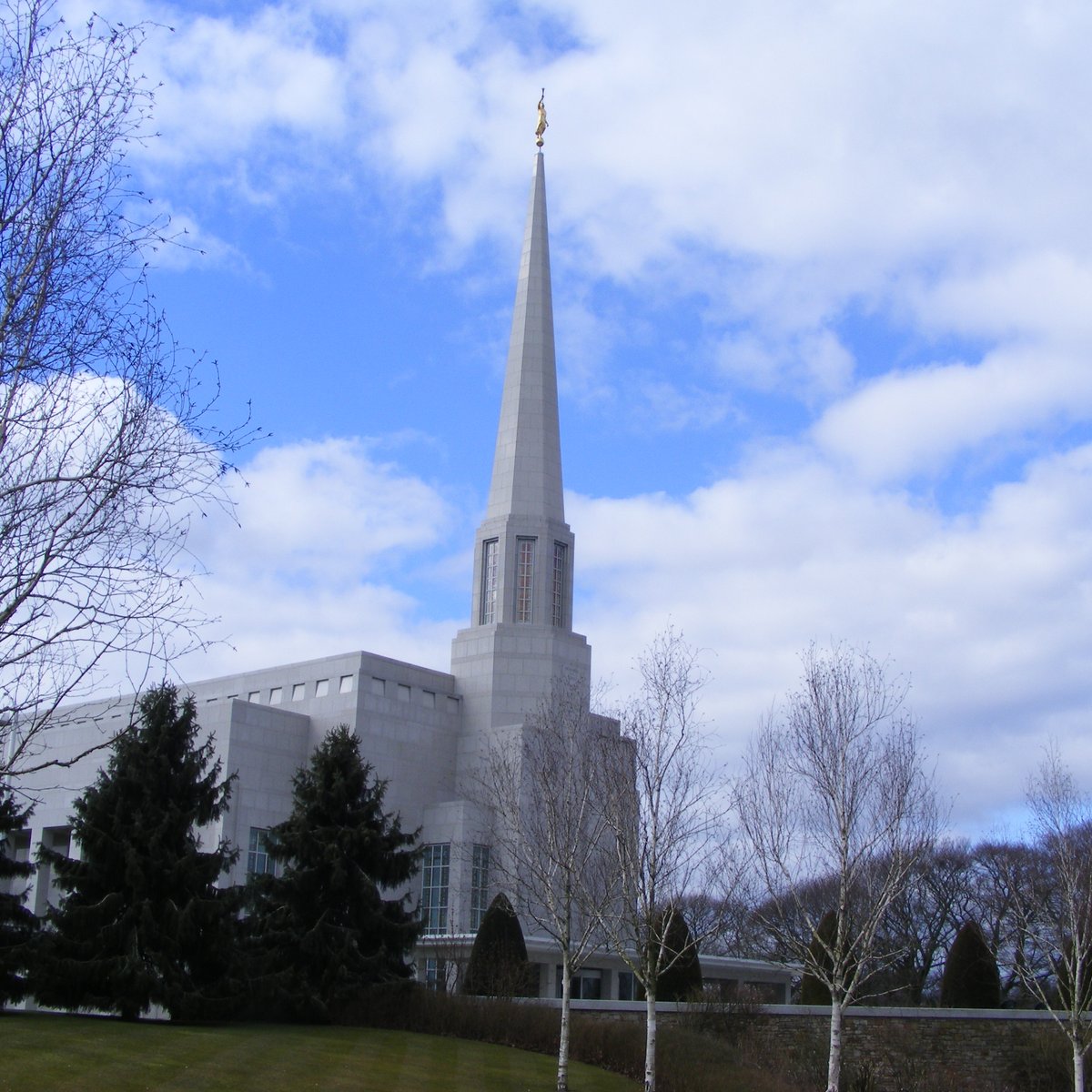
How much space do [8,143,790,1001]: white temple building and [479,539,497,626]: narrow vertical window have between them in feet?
0.16

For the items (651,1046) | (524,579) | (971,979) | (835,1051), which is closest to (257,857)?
(524,579)

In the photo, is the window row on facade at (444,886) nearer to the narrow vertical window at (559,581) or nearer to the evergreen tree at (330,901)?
the narrow vertical window at (559,581)

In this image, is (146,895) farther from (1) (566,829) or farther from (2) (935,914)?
(2) (935,914)

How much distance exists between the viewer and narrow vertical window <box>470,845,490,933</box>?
4069 cm

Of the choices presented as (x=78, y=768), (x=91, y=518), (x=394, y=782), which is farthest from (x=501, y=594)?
(x=91, y=518)

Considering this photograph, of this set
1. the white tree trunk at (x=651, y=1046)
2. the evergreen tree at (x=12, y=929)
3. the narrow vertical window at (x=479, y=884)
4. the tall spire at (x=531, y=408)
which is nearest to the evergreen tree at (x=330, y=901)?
the evergreen tree at (x=12, y=929)

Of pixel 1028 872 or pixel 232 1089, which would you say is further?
pixel 1028 872

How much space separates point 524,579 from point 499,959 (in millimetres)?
20533

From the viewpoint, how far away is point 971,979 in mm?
30844

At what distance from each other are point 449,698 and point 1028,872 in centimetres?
2264

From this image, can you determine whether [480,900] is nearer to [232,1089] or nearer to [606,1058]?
[606,1058]

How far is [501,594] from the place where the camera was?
48.0 meters

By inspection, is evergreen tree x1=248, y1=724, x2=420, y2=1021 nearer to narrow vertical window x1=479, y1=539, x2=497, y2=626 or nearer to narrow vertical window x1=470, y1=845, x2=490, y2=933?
narrow vertical window x1=470, y1=845, x2=490, y2=933

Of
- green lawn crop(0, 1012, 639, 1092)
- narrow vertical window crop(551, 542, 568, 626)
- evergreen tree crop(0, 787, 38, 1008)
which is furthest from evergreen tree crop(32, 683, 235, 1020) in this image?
narrow vertical window crop(551, 542, 568, 626)
